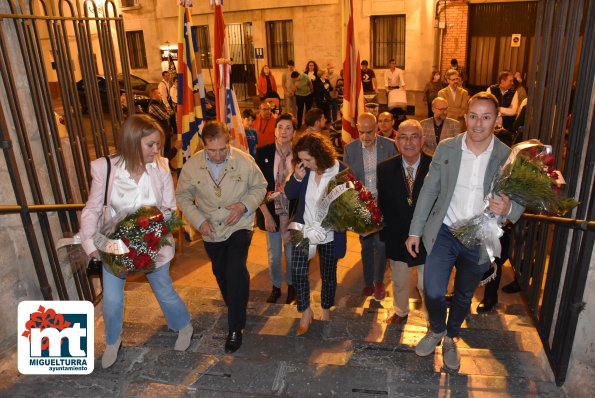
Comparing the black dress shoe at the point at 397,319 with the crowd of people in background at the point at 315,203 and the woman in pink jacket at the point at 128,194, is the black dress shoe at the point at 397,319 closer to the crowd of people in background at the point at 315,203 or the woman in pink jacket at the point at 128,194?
the crowd of people in background at the point at 315,203

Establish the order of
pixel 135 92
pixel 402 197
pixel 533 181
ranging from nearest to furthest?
pixel 533 181 < pixel 402 197 < pixel 135 92

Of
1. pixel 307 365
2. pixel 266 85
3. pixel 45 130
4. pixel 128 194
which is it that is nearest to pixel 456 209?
pixel 307 365

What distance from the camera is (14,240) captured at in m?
3.77

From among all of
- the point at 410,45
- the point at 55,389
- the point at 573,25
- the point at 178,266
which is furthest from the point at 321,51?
the point at 55,389

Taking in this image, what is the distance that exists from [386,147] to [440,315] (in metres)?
2.00

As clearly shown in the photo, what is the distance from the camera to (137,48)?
2150cm

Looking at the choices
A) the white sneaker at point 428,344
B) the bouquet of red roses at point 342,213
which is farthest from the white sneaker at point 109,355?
the white sneaker at point 428,344

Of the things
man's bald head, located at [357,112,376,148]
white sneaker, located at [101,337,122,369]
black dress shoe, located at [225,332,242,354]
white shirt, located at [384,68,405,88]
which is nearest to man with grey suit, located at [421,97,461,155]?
man's bald head, located at [357,112,376,148]

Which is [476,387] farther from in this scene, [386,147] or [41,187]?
[41,187]

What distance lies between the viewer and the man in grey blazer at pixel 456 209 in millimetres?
3277

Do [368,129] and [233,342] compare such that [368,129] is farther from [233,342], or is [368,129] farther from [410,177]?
[233,342]

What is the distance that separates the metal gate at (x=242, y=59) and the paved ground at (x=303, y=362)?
1539 centimetres

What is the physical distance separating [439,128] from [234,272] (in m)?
3.56

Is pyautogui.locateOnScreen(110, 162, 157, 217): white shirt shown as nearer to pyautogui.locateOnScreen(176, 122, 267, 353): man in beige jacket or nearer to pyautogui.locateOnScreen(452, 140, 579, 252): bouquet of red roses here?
pyautogui.locateOnScreen(176, 122, 267, 353): man in beige jacket
